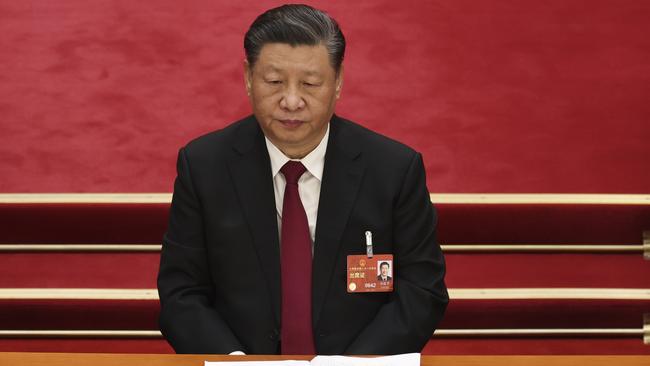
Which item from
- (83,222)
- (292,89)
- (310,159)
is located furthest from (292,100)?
(83,222)

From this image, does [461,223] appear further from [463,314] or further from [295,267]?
[295,267]

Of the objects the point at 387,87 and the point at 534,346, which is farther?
the point at 387,87

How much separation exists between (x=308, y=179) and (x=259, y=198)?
6cm

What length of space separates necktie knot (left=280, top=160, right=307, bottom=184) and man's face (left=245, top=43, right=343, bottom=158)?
0.06 metres

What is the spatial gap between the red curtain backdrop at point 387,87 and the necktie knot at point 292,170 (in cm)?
75

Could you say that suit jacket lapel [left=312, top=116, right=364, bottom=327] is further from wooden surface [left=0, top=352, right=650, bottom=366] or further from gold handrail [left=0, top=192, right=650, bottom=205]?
gold handrail [left=0, top=192, right=650, bottom=205]

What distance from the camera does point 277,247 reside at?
3.68ft

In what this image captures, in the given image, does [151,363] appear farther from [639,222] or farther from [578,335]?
[639,222]

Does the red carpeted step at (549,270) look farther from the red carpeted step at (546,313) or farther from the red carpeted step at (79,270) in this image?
the red carpeted step at (79,270)

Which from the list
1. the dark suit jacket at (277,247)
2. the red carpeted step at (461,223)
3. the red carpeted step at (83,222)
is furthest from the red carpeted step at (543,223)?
the dark suit jacket at (277,247)

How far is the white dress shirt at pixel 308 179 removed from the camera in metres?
1.13

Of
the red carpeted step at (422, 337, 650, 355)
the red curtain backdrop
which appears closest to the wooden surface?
the red carpeted step at (422, 337, 650, 355)

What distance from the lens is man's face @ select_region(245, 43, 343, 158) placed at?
1022 mm

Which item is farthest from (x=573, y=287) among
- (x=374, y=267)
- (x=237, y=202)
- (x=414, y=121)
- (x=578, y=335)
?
(x=237, y=202)
